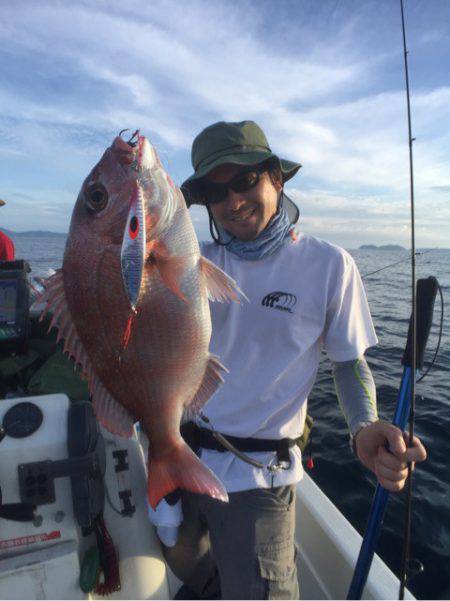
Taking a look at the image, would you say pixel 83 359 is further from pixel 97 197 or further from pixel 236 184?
pixel 236 184

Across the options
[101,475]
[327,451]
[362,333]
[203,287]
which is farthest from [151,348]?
[327,451]

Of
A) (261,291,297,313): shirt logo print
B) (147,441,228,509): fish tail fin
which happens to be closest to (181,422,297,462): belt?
(147,441,228,509): fish tail fin

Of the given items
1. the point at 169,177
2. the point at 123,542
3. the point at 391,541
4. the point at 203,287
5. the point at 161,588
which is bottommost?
the point at 391,541

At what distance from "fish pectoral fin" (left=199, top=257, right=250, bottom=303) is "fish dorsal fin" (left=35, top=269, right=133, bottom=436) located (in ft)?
1.98

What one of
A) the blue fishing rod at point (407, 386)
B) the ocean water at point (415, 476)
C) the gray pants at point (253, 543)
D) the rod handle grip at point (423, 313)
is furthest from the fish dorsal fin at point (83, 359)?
the ocean water at point (415, 476)

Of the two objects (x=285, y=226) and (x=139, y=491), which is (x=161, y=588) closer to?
(x=139, y=491)

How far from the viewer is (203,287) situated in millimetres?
1712

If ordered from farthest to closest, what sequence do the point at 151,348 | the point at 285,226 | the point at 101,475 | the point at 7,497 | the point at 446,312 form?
the point at 446,312 < the point at 285,226 < the point at 101,475 < the point at 7,497 < the point at 151,348

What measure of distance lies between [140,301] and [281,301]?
1033 millimetres

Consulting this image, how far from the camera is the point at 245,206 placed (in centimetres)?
235

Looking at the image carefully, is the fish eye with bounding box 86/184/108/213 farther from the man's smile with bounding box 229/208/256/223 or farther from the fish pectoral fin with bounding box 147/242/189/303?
the man's smile with bounding box 229/208/256/223

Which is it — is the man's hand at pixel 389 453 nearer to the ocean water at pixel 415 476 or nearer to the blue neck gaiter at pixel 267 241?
the blue neck gaiter at pixel 267 241

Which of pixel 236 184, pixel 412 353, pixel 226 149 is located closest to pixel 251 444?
pixel 412 353

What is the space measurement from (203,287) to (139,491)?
1681 millimetres
